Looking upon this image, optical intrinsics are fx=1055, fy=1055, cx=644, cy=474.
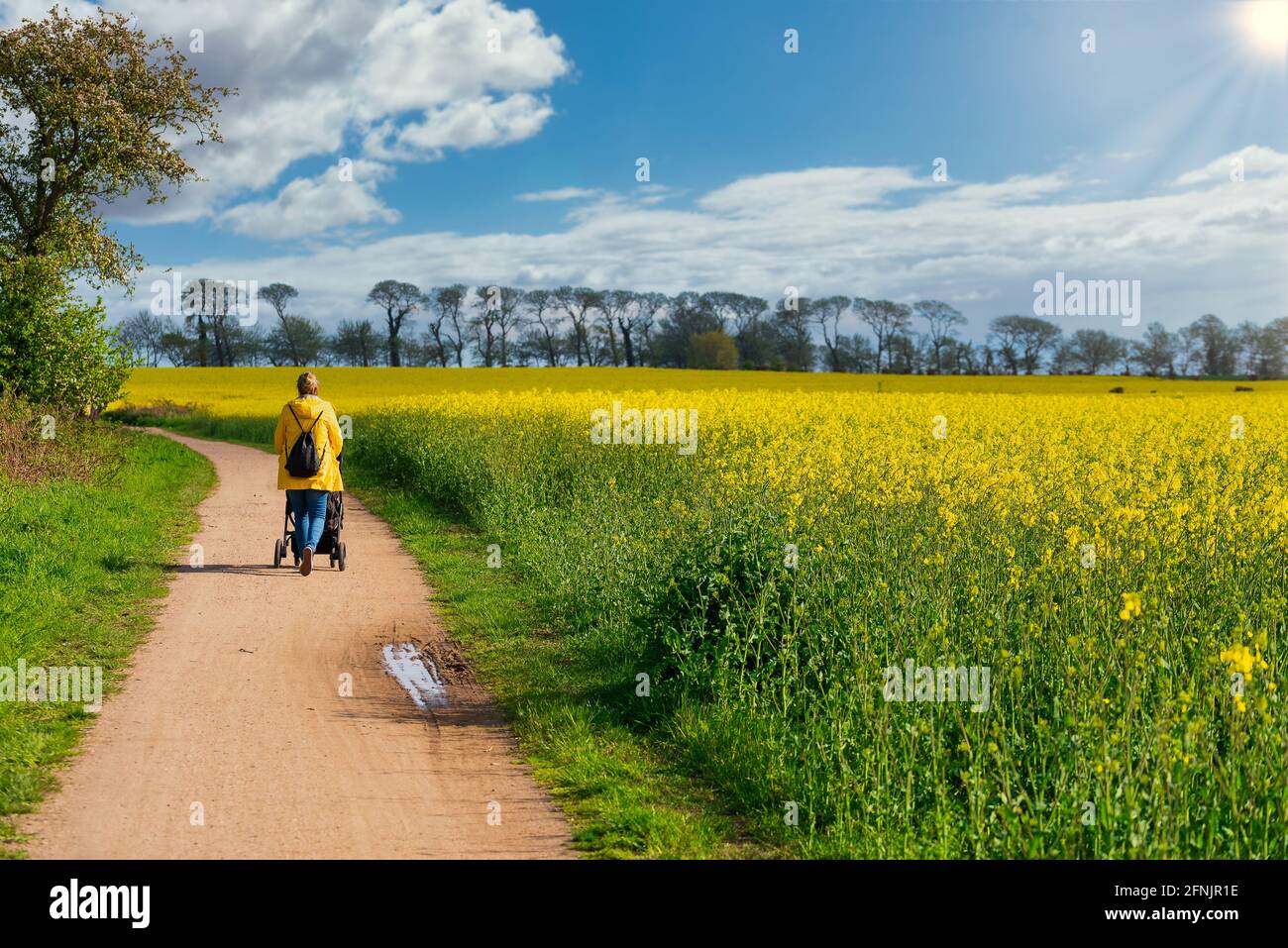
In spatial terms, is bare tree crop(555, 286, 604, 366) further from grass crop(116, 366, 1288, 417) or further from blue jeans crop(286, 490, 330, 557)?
blue jeans crop(286, 490, 330, 557)

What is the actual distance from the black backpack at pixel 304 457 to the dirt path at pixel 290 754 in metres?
1.43

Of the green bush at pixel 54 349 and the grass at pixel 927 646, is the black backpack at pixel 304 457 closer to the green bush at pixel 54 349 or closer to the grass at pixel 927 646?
the grass at pixel 927 646

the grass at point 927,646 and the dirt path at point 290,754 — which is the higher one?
the grass at point 927,646

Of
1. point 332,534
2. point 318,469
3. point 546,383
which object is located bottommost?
point 332,534

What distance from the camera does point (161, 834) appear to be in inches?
200

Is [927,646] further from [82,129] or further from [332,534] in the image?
[82,129]

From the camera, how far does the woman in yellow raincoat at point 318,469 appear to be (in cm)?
1138

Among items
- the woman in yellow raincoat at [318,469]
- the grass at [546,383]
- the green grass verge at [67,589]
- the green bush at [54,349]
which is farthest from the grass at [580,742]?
the grass at [546,383]

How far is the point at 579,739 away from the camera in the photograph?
6.53 m

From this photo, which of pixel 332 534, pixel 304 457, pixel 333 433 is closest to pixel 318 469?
pixel 304 457

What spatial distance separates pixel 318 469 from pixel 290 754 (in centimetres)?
556

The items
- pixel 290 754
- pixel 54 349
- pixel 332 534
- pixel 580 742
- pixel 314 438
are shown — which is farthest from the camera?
pixel 54 349

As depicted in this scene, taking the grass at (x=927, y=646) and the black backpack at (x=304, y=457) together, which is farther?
the black backpack at (x=304, y=457)
